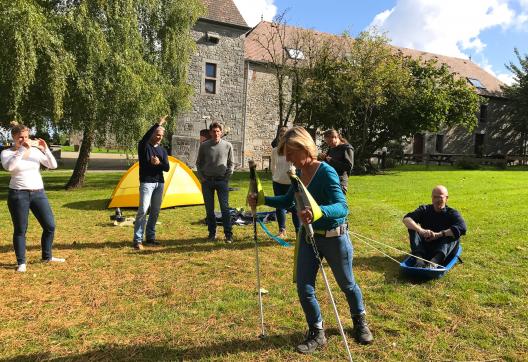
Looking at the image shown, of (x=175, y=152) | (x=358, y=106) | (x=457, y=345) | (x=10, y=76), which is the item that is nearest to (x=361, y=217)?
(x=457, y=345)

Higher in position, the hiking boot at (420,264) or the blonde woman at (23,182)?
the blonde woman at (23,182)

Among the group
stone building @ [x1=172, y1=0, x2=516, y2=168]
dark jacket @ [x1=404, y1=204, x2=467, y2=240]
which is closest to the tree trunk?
stone building @ [x1=172, y1=0, x2=516, y2=168]

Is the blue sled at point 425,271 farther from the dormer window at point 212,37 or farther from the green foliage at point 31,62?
the dormer window at point 212,37

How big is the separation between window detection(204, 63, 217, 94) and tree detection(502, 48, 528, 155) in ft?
84.9

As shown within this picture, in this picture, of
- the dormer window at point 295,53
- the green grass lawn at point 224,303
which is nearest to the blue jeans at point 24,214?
the green grass lawn at point 224,303

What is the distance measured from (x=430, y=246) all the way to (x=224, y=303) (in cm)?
271

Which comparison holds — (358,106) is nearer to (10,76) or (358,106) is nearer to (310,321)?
(10,76)

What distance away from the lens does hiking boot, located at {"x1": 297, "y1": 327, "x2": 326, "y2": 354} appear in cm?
332

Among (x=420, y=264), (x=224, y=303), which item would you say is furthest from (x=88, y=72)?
(x=420, y=264)

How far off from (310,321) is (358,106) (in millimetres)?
17746

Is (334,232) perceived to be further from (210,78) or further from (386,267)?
(210,78)

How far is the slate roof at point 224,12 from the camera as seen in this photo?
24531 mm

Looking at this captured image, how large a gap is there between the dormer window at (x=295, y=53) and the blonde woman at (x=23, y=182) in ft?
58.2

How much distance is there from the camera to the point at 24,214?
16.9 feet
